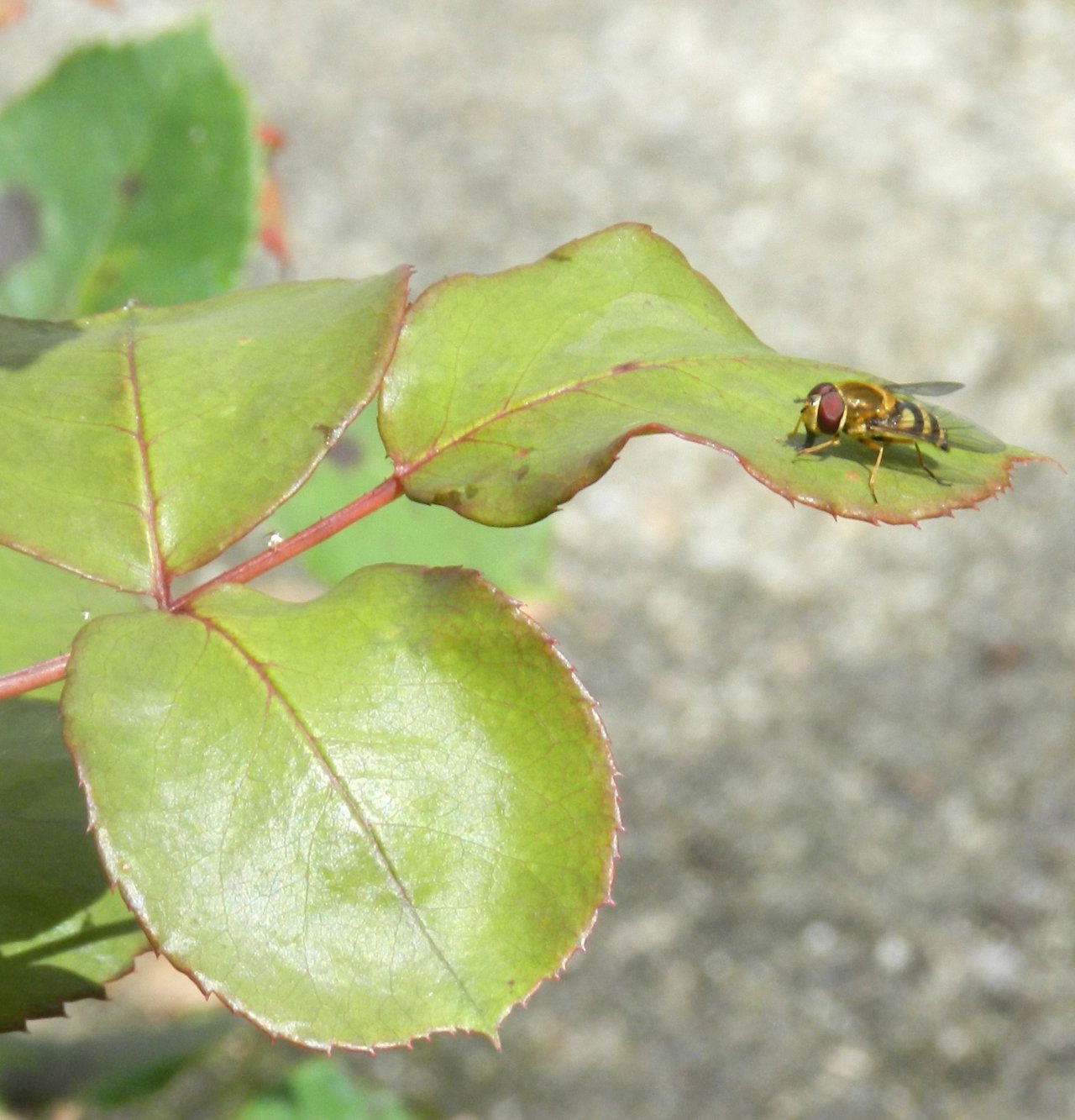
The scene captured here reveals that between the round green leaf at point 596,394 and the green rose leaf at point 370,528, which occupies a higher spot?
the round green leaf at point 596,394

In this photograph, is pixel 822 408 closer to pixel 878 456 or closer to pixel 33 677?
pixel 878 456

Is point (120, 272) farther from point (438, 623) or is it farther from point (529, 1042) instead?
point (529, 1042)

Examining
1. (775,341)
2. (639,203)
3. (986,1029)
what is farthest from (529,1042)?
(639,203)

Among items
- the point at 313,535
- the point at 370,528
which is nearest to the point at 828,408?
the point at 313,535

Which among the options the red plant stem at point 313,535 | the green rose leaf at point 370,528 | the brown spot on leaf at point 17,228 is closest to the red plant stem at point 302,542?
the red plant stem at point 313,535

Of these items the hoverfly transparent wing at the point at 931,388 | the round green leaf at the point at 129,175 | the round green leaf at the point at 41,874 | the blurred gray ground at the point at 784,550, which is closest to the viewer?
the round green leaf at the point at 41,874

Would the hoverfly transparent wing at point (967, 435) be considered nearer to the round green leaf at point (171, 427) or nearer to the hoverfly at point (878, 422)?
the hoverfly at point (878, 422)

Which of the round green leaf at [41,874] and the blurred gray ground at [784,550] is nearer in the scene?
the round green leaf at [41,874]

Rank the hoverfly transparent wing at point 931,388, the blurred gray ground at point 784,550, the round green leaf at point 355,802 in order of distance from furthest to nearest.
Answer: the blurred gray ground at point 784,550
the hoverfly transparent wing at point 931,388
the round green leaf at point 355,802
